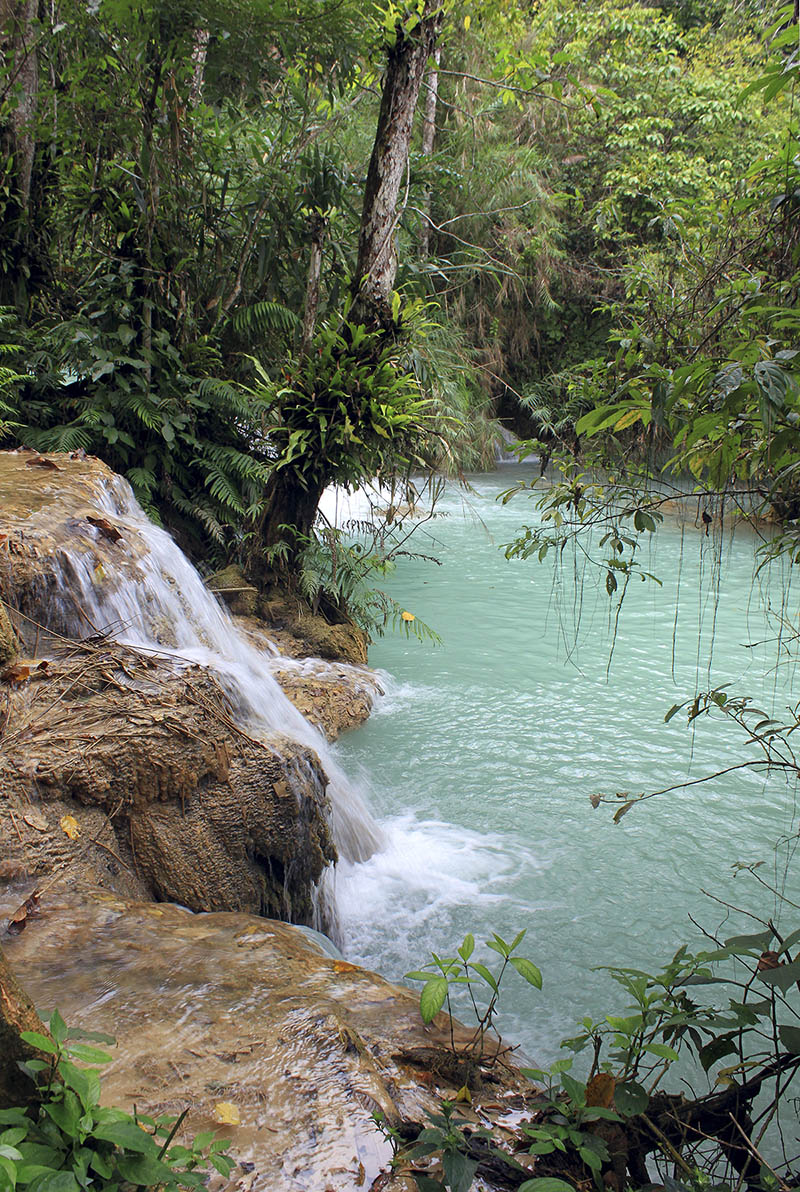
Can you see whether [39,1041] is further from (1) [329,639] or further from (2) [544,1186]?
(1) [329,639]

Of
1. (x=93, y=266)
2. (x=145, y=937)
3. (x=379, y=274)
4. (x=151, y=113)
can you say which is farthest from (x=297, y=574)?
(x=145, y=937)

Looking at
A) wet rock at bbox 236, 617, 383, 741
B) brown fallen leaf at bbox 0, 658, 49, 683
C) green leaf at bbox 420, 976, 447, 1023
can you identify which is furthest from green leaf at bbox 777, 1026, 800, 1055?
wet rock at bbox 236, 617, 383, 741

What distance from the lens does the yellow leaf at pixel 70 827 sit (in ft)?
9.59

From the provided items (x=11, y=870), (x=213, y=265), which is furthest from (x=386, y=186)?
Result: (x=11, y=870)

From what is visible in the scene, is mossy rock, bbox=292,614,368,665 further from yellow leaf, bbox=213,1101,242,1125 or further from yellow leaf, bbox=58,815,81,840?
yellow leaf, bbox=213,1101,242,1125

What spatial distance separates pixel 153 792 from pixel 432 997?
160cm

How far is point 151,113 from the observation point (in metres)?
6.57

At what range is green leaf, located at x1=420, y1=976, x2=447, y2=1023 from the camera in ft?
6.45

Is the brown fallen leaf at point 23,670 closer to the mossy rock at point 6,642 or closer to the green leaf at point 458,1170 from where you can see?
the mossy rock at point 6,642

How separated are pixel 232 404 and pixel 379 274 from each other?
1.58 m

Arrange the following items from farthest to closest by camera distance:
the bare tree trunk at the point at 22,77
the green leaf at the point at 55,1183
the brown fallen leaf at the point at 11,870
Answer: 1. the bare tree trunk at the point at 22,77
2. the brown fallen leaf at the point at 11,870
3. the green leaf at the point at 55,1183

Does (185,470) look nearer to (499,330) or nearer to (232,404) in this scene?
(232,404)

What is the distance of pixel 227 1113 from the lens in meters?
1.85

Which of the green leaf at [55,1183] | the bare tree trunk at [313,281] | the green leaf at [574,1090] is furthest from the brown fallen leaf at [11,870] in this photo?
the bare tree trunk at [313,281]
